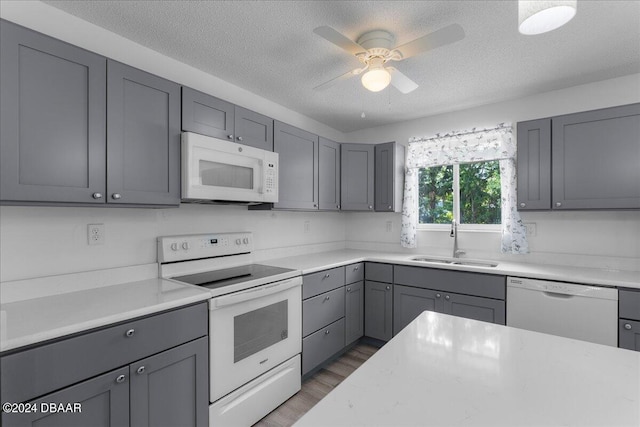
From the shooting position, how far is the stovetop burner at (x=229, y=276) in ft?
6.22

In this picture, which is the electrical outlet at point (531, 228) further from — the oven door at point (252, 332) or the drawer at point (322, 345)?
the oven door at point (252, 332)

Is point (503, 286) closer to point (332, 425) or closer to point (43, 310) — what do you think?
point (332, 425)

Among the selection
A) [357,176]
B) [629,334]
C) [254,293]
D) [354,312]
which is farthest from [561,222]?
[254,293]

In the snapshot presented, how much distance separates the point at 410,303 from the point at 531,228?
4.27ft

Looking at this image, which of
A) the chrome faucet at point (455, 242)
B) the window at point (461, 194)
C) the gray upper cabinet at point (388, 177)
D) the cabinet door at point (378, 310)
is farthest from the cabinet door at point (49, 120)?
the window at point (461, 194)

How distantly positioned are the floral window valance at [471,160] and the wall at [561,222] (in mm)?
108

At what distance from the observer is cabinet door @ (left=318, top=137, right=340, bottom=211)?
3.02 meters

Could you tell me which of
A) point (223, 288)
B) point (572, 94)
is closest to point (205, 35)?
point (223, 288)

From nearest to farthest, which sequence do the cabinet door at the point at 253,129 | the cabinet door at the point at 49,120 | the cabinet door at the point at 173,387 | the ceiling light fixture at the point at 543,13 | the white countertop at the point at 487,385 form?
the white countertop at the point at 487,385, the ceiling light fixture at the point at 543,13, the cabinet door at the point at 49,120, the cabinet door at the point at 173,387, the cabinet door at the point at 253,129

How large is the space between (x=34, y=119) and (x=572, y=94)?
12.1ft

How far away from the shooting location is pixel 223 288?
176cm

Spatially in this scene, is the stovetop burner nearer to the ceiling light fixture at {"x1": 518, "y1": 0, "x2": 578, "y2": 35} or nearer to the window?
the ceiling light fixture at {"x1": 518, "y1": 0, "x2": 578, "y2": 35}

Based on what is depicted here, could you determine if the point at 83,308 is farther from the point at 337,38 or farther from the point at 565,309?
the point at 565,309

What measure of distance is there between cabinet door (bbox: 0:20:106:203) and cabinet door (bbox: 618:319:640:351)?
317 cm
